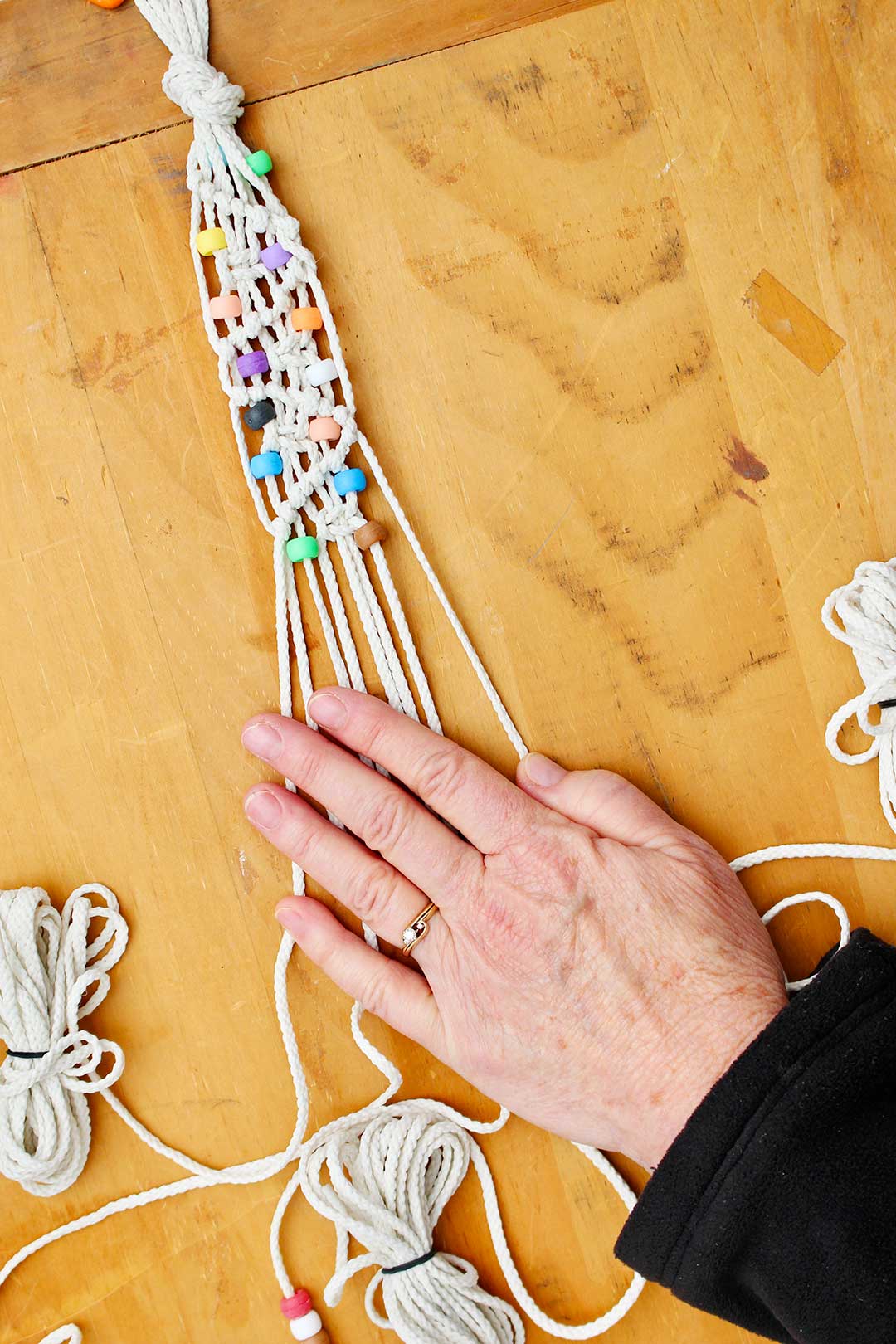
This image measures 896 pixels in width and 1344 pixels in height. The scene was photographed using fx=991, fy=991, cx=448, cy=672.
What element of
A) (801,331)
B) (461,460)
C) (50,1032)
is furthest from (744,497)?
(50,1032)

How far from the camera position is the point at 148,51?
3.26 feet

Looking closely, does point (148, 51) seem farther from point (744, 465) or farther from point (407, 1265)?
point (407, 1265)

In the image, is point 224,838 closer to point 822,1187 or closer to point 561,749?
point 561,749

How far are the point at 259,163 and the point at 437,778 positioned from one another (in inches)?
24.8

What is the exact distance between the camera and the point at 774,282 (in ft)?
3.35

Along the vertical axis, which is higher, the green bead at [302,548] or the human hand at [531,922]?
the green bead at [302,548]

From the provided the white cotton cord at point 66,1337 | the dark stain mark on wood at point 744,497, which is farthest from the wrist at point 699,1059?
the white cotton cord at point 66,1337

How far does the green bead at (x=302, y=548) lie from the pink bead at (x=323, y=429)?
10cm

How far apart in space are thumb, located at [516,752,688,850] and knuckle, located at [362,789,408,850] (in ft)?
0.43

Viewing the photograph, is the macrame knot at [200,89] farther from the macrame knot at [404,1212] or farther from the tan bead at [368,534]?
the macrame knot at [404,1212]

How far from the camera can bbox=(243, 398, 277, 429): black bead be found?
98cm

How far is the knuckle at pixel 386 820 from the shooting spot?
0.94 meters

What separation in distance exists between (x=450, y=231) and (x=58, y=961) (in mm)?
830

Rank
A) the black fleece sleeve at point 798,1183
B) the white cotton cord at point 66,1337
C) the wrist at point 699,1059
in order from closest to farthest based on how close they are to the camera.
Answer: the black fleece sleeve at point 798,1183, the wrist at point 699,1059, the white cotton cord at point 66,1337
